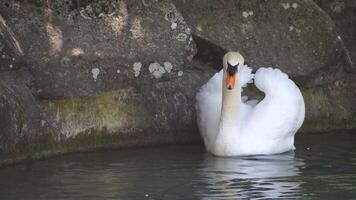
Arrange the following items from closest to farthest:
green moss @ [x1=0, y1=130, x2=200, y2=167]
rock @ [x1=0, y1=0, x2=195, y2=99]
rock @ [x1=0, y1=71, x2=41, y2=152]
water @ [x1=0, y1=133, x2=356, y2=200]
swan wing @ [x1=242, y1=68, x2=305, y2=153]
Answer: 1. water @ [x1=0, y1=133, x2=356, y2=200]
2. rock @ [x1=0, y1=71, x2=41, y2=152]
3. green moss @ [x1=0, y1=130, x2=200, y2=167]
4. rock @ [x1=0, y1=0, x2=195, y2=99]
5. swan wing @ [x1=242, y1=68, x2=305, y2=153]

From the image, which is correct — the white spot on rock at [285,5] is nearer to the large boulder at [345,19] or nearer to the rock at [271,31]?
the rock at [271,31]

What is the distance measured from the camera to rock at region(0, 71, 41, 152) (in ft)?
36.3

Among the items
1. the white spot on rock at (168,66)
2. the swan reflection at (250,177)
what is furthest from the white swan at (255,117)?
the white spot on rock at (168,66)

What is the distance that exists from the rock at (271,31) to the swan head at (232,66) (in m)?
0.95

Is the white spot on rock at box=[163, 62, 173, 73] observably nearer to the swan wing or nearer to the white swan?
the white swan

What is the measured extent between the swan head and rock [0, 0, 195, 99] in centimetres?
82

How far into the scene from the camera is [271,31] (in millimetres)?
13414

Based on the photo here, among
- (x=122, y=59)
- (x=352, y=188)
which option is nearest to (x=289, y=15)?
(x=122, y=59)

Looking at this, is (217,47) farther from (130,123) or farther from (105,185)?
(105,185)

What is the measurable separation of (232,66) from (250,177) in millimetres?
1834

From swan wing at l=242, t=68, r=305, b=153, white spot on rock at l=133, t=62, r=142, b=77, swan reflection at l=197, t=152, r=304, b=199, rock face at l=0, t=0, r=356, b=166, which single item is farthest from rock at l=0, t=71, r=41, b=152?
swan wing at l=242, t=68, r=305, b=153

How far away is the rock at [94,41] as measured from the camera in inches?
476

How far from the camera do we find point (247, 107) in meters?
12.8

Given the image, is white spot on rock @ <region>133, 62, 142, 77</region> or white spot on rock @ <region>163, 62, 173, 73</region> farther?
white spot on rock @ <region>163, 62, 173, 73</region>
